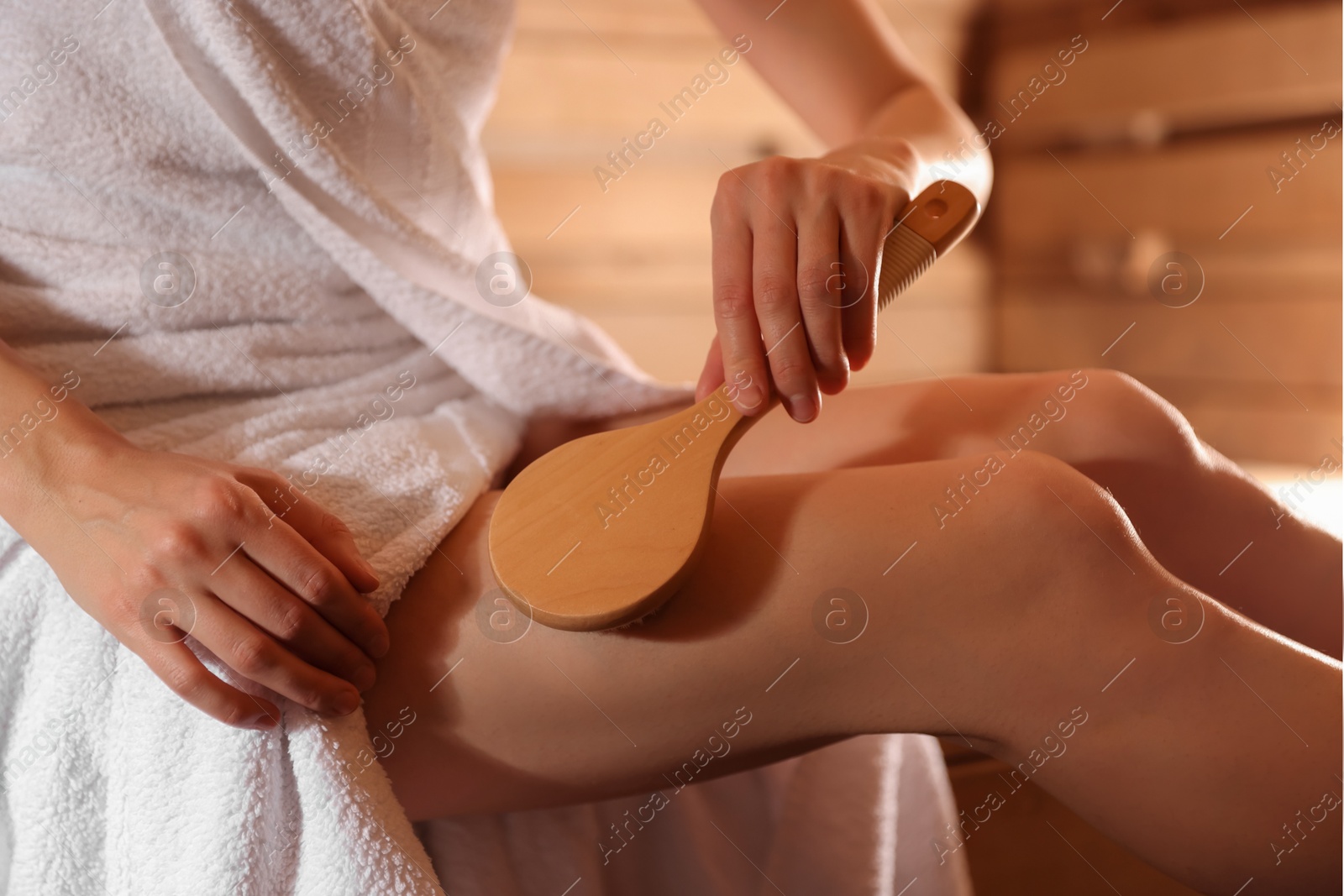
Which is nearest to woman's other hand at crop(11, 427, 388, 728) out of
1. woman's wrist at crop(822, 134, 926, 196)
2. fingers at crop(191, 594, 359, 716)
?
fingers at crop(191, 594, 359, 716)

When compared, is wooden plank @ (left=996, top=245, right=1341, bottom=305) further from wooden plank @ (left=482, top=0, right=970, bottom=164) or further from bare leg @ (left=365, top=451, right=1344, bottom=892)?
bare leg @ (left=365, top=451, right=1344, bottom=892)

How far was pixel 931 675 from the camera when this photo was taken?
1.30 feet

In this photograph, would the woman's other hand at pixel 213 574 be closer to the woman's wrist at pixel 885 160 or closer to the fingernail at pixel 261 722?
the fingernail at pixel 261 722

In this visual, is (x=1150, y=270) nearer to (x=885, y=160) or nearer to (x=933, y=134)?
(x=933, y=134)

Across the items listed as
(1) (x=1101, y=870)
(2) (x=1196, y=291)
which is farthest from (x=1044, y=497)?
(2) (x=1196, y=291)

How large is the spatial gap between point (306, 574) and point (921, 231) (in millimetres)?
301

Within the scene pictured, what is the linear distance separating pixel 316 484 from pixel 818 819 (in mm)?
357

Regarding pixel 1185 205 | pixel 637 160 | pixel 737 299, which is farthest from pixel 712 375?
pixel 1185 205

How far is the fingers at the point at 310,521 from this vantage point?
40cm

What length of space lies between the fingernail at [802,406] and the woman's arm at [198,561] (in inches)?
7.3

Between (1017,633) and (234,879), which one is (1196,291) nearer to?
(1017,633)

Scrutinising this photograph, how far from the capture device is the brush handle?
458 millimetres

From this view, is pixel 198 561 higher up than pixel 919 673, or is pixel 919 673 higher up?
pixel 198 561

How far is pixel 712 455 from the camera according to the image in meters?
0.42
